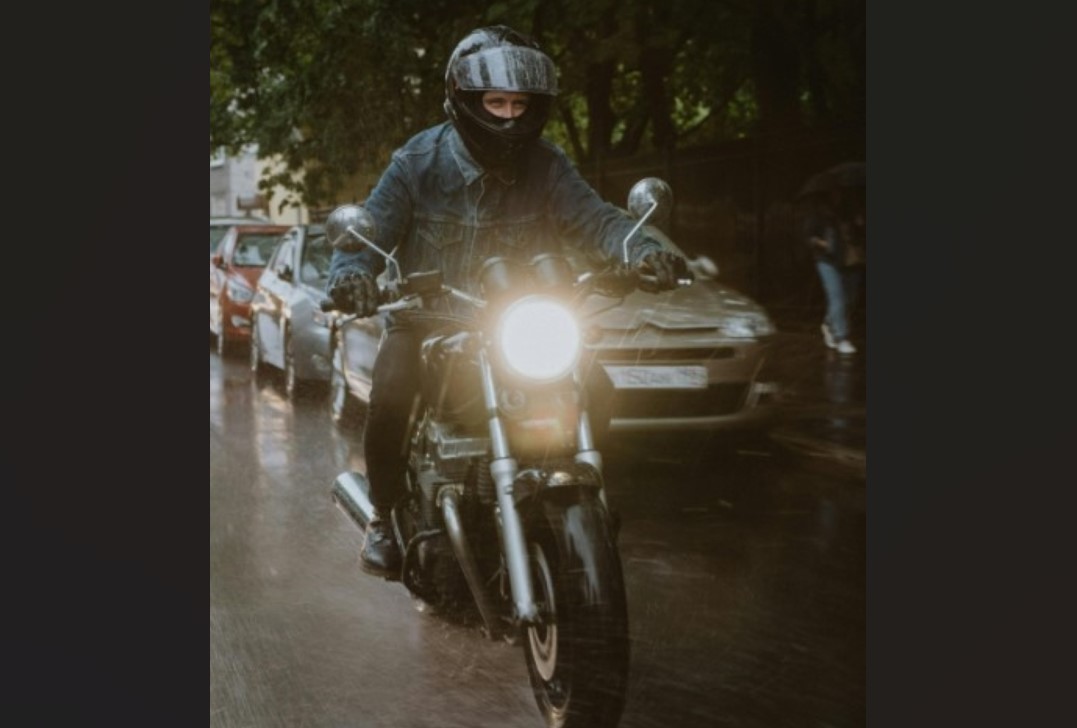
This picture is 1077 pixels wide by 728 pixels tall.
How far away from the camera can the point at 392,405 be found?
3805 mm

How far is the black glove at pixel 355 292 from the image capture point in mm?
3332

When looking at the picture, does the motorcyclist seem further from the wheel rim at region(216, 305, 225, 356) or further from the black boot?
the wheel rim at region(216, 305, 225, 356)

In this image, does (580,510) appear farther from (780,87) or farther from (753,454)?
(753,454)

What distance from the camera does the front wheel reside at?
10.5ft

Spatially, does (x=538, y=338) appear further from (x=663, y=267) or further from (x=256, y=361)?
(x=256, y=361)

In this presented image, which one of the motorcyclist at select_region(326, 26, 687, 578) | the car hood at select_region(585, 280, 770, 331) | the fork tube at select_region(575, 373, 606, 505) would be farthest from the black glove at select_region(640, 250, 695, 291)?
the car hood at select_region(585, 280, 770, 331)

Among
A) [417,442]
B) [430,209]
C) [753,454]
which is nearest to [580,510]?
[417,442]

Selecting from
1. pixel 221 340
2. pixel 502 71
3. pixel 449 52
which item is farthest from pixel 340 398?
pixel 502 71

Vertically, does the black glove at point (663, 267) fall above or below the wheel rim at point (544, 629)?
above

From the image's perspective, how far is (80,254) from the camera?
3197mm

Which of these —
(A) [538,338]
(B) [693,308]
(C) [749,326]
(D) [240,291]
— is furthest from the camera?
(B) [693,308]

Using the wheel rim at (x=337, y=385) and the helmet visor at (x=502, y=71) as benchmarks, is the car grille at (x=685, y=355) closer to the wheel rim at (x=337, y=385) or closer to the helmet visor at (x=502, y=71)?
the wheel rim at (x=337, y=385)

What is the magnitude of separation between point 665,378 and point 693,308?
0.45m

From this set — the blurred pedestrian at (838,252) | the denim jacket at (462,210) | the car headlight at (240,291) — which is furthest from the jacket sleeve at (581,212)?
the car headlight at (240,291)
